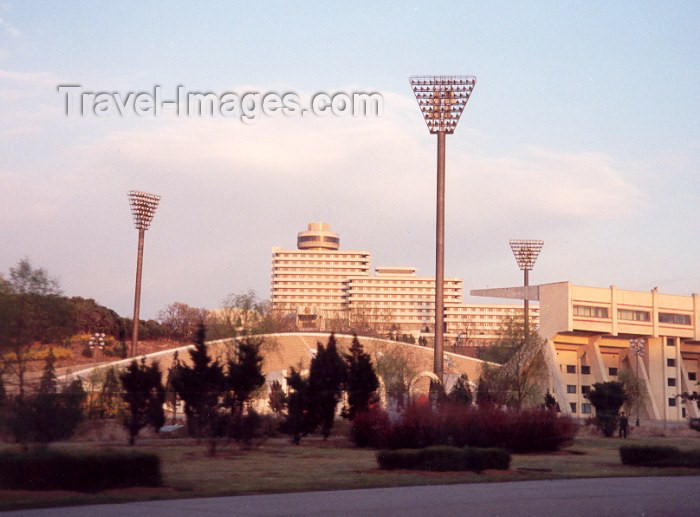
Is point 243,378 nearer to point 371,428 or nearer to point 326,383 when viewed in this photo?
point 326,383

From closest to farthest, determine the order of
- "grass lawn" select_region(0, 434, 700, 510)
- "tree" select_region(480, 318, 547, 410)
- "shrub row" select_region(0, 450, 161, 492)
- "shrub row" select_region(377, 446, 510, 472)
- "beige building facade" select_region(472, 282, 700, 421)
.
Answer: 1. "grass lawn" select_region(0, 434, 700, 510)
2. "shrub row" select_region(0, 450, 161, 492)
3. "shrub row" select_region(377, 446, 510, 472)
4. "tree" select_region(480, 318, 547, 410)
5. "beige building facade" select_region(472, 282, 700, 421)

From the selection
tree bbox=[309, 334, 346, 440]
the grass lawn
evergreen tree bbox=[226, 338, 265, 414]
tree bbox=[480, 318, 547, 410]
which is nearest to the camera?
the grass lawn

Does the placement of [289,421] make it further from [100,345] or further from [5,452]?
[100,345]

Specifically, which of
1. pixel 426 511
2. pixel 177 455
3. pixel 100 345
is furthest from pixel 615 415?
pixel 100 345

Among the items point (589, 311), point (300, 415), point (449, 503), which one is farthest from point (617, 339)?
point (449, 503)

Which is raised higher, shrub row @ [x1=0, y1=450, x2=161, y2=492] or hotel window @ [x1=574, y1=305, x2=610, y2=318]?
hotel window @ [x1=574, y1=305, x2=610, y2=318]

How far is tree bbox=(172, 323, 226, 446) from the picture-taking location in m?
35.0

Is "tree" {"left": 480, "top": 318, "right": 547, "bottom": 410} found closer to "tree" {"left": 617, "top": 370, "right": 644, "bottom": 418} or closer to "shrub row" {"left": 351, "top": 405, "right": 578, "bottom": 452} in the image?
"tree" {"left": 617, "top": 370, "right": 644, "bottom": 418}

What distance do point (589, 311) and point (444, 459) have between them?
6668 centimetres

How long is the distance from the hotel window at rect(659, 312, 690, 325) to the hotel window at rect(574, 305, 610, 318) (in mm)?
7189

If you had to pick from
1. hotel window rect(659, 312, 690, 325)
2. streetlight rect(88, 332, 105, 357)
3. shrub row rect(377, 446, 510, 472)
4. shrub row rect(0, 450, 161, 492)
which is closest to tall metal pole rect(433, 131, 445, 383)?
shrub row rect(377, 446, 510, 472)

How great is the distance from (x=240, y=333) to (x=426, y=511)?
40.9 metres

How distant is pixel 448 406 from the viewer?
101 feet

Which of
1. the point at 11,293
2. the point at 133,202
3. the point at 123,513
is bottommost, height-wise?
the point at 123,513
